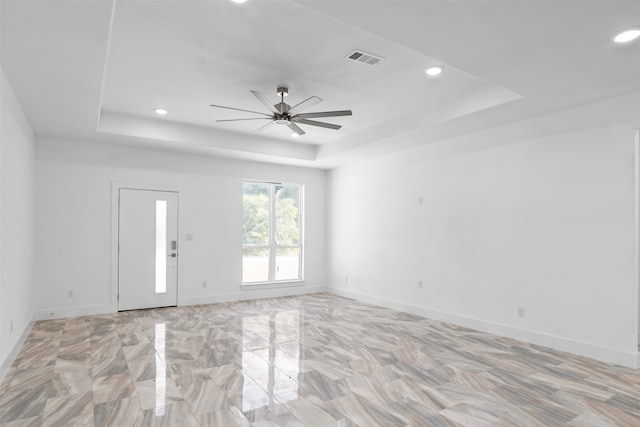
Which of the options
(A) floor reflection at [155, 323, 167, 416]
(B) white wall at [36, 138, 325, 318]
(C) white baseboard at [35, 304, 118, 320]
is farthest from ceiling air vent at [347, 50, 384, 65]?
(C) white baseboard at [35, 304, 118, 320]

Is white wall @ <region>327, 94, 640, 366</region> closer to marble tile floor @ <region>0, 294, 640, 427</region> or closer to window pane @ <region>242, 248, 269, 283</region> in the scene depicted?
marble tile floor @ <region>0, 294, 640, 427</region>

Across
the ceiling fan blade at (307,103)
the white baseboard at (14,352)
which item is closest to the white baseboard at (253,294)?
the white baseboard at (14,352)

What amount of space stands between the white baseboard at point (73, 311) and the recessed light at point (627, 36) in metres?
7.06

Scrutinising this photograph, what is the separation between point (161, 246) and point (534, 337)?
5.82 metres

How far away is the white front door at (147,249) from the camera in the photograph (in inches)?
247

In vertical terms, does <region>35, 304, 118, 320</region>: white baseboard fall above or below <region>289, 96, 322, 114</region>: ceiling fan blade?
below

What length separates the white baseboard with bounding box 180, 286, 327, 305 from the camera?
22.5 feet

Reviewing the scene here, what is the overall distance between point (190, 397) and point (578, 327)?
411cm

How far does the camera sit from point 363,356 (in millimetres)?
4059

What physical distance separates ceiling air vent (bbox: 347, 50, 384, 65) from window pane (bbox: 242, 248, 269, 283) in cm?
483

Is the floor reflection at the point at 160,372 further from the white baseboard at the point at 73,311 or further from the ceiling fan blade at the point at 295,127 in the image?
the ceiling fan blade at the point at 295,127

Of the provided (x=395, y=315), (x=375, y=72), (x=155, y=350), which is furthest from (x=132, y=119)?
(x=395, y=315)

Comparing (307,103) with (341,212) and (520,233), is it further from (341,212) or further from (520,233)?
(341,212)

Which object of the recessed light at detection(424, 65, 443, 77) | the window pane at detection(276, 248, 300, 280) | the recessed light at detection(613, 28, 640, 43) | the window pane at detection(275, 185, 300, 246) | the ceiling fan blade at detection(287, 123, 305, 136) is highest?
the recessed light at detection(424, 65, 443, 77)
